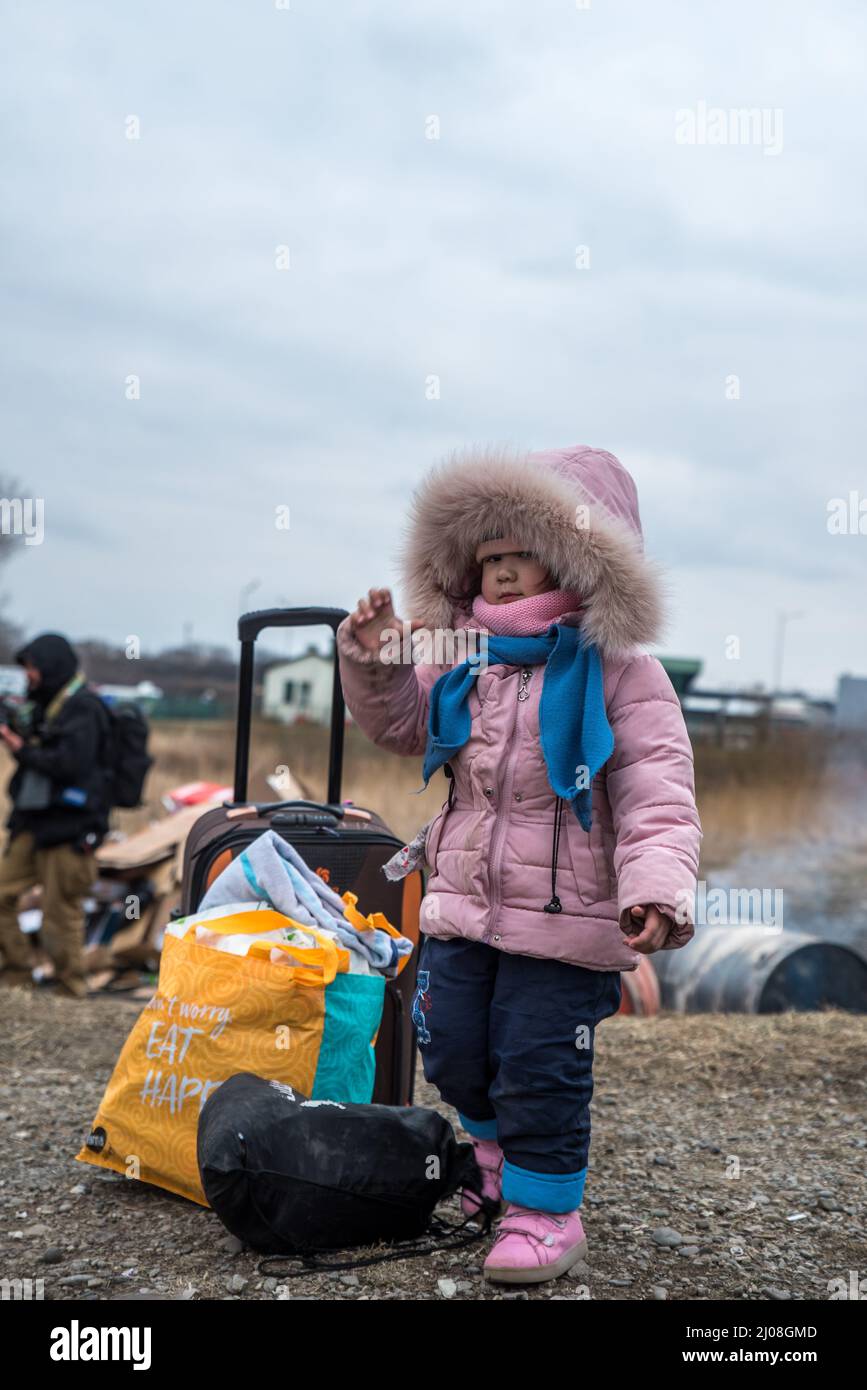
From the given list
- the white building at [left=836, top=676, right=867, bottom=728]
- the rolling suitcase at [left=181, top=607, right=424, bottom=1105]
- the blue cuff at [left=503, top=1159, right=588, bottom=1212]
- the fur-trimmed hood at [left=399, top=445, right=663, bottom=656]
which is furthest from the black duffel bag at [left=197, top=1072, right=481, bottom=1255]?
the white building at [left=836, top=676, right=867, bottom=728]

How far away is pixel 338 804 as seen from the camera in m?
3.90

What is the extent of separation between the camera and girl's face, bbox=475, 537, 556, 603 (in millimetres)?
3111

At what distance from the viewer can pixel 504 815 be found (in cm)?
296

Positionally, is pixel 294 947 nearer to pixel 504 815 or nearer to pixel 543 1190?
pixel 504 815

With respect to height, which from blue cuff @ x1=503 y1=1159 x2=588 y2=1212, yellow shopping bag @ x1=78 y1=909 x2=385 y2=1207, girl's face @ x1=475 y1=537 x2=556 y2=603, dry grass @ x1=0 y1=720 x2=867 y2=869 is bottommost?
dry grass @ x1=0 y1=720 x2=867 y2=869

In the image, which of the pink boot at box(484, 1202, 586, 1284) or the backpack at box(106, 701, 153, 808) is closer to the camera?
the pink boot at box(484, 1202, 586, 1284)

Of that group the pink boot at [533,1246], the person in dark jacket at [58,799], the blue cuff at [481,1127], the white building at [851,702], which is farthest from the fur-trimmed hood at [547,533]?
the white building at [851,702]

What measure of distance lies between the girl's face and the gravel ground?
150 cm

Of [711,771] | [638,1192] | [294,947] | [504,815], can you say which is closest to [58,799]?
[294,947]

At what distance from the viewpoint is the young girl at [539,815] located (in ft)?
9.30

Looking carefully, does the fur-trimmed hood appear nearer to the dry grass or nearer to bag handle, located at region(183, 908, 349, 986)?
bag handle, located at region(183, 908, 349, 986)

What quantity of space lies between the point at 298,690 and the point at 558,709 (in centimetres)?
1740

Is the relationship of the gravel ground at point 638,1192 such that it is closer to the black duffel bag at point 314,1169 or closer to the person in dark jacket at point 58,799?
the black duffel bag at point 314,1169

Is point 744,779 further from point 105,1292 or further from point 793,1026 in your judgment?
point 105,1292
